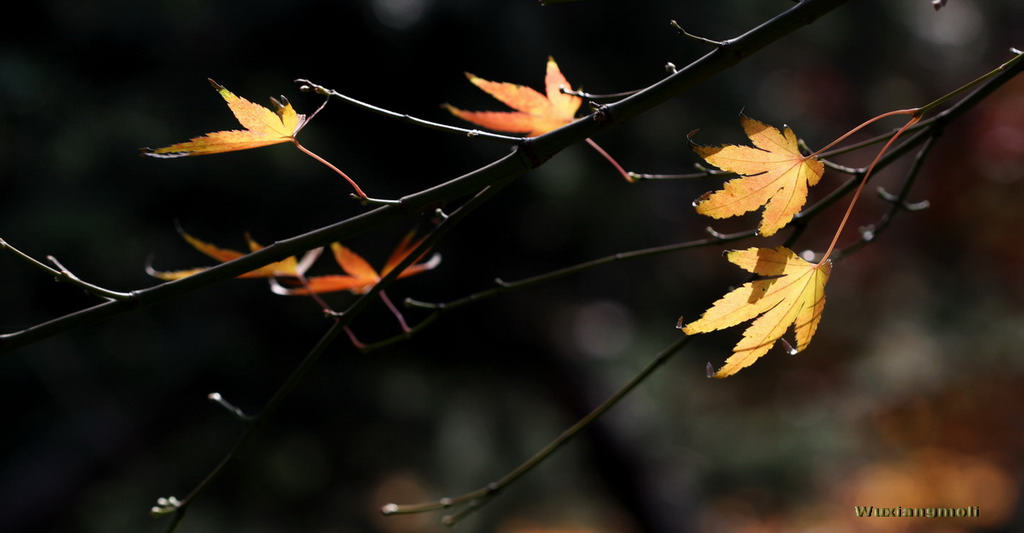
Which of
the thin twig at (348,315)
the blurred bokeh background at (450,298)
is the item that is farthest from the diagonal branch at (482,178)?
the blurred bokeh background at (450,298)

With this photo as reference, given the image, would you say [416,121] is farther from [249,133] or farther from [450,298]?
[450,298]

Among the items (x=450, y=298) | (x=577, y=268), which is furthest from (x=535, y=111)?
(x=450, y=298)

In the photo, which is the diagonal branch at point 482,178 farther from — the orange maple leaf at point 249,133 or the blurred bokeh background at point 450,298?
the blurred bokeh background at point 450,298

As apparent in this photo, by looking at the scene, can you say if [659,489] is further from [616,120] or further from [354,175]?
[616,120]

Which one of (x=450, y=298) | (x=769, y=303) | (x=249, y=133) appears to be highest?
(x=249, y=133)

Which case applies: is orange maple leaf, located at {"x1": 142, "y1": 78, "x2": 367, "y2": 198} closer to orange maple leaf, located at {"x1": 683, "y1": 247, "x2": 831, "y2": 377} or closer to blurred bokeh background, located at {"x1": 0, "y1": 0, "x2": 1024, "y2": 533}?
orange maple leaf, located at {"x1": 683, "y1": 247, "x2": 831, "y2": 377}

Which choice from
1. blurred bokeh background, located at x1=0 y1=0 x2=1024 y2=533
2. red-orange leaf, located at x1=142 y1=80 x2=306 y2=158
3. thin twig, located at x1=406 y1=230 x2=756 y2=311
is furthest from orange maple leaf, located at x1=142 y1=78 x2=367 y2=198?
blurred bokeh background, located at x1=0 y1=0 x2=1024 y2=533
